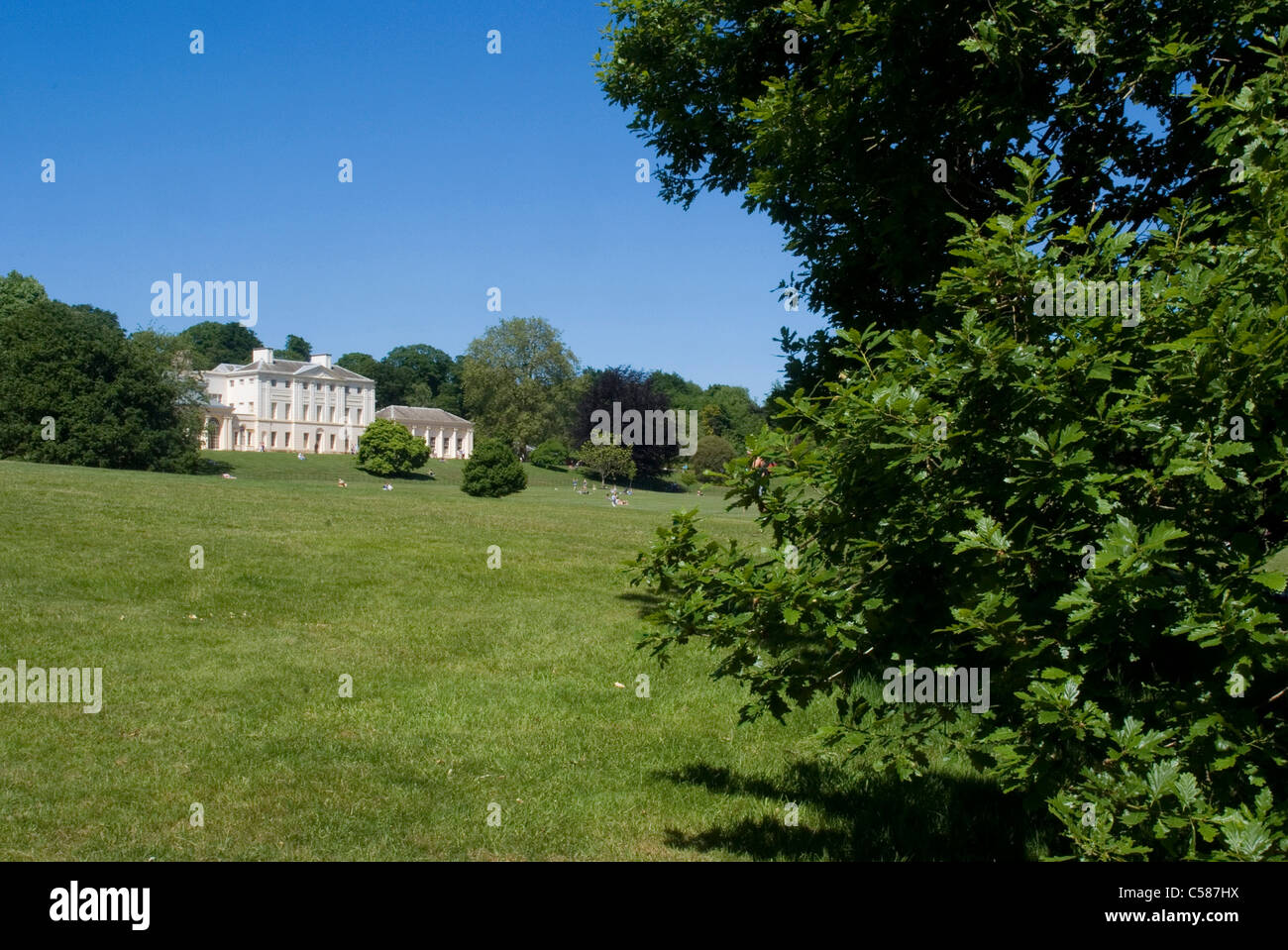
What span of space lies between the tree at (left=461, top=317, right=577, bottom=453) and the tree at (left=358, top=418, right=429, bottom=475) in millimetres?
18699

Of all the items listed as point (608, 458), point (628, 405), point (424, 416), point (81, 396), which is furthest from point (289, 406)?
point (608, 458)

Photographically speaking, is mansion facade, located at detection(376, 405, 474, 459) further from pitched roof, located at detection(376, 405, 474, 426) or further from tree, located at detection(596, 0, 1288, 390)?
tree, located at detection(596, 0, 1288, 390)

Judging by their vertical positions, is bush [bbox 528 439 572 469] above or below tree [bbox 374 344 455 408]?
below

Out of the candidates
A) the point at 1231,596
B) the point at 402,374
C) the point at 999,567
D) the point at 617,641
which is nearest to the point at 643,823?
the point at 999,567

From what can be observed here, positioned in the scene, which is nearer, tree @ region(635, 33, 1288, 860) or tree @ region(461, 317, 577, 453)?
tree @ region(635, 33, 1288, 860)

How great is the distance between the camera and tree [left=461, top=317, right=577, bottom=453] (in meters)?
92.4

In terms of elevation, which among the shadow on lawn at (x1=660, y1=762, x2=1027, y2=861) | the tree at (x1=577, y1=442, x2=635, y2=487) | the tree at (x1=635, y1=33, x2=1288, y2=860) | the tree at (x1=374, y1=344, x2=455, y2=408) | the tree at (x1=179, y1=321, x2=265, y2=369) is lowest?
the shadow on lawn at (x1=660, y1=762, x2=1027, y2=861)

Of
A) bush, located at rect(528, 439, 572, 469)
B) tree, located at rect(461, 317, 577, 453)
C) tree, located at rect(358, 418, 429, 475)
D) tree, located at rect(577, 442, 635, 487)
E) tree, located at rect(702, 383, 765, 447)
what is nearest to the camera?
tree, located at rect(577, 442, 635, 487)

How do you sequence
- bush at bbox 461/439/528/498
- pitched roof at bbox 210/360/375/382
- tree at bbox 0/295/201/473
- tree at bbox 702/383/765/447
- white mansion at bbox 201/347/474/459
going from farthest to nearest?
1. tree at bbox 702/383/765/447
2. white mansion at bbox 201/347/474/459
3. pitched roof at bbox 210/360/375/382
4. tree at bbox 0/295/201/473
5. bush at bbox 461/439/528/498

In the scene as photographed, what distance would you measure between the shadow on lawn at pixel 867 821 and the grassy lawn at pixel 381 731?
0.02 m

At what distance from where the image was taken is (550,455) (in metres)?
85.4

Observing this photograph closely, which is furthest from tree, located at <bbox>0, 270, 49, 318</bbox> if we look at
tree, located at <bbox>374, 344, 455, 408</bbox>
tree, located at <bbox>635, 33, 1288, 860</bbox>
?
tree, located at <bbox>635, 33, 1288, 860</bbox>
